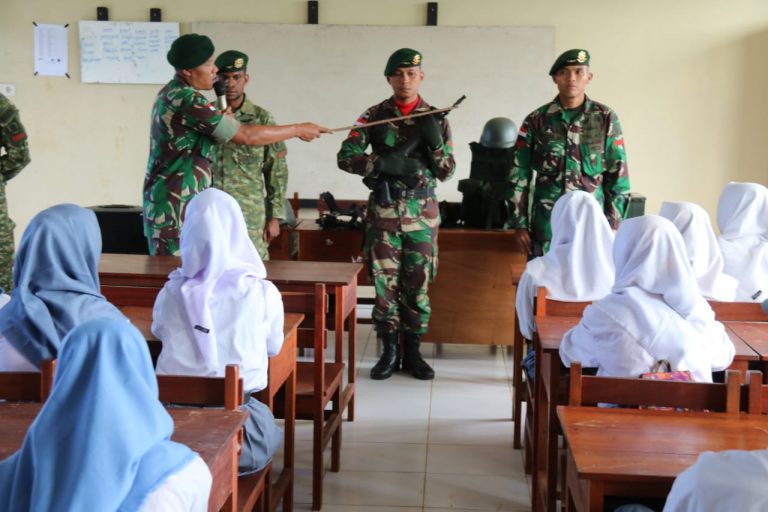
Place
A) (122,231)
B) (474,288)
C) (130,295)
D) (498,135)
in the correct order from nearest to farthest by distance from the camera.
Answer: (130,295) → (474,288) → (498,135) → (122,231)

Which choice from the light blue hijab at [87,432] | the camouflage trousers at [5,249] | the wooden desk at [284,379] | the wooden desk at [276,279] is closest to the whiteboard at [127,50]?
the camouflage trousers at [5,249]

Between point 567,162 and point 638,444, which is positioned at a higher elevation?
point 567,162

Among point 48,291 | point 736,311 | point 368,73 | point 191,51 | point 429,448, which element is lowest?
point 429,448

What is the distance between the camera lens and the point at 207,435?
1.68 metres

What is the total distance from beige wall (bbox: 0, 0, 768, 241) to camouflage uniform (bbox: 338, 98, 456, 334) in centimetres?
249

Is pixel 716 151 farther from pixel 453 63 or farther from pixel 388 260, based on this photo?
pixel 388 260

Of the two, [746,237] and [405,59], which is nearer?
[746,237]

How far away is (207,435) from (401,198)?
2853mm

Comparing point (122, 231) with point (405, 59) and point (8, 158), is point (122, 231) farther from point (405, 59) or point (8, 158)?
point (405, 59)

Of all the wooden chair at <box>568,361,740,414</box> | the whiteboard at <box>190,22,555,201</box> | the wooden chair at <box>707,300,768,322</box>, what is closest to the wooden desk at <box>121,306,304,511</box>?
the wooden chair at <box>568,361,740,414</box>

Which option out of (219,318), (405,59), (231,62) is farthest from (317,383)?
(231,62)

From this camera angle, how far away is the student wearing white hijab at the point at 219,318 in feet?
7.56

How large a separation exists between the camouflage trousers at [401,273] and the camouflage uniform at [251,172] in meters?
0.57

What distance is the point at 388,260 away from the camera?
448cm
